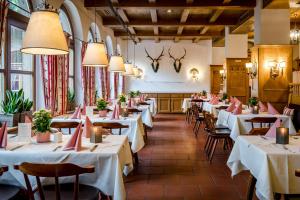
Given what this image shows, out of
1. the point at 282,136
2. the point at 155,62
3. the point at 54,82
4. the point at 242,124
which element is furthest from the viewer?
the point at 155,62

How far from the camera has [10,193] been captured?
2586 mm

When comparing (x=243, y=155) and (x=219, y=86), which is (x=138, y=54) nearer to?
(x=219, y=86)

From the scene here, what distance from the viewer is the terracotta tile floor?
4023mm

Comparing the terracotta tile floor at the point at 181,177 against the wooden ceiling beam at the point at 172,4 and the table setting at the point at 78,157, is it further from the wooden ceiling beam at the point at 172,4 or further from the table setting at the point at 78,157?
the wooden ceiling beam at the point at 172,4

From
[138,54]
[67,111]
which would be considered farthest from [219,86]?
[67,111]

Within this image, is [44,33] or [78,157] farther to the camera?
[78,157]

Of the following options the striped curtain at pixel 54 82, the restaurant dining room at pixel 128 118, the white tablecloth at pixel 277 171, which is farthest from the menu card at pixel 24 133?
the striped curtain at pixel 54 82

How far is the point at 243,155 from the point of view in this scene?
3.41 meters

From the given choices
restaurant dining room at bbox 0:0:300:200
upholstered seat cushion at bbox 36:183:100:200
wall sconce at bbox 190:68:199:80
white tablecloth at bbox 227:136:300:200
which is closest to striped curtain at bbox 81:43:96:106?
restaurant dining room at bbox 0:0:300:200

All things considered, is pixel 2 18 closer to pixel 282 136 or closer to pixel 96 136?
pixel 96 136

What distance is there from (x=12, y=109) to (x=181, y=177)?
2425 millimetres

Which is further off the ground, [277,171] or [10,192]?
[277,171]

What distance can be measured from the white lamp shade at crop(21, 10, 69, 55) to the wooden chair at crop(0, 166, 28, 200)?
3.15 ft

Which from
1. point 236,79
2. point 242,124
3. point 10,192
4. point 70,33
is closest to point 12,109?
point 10,192
